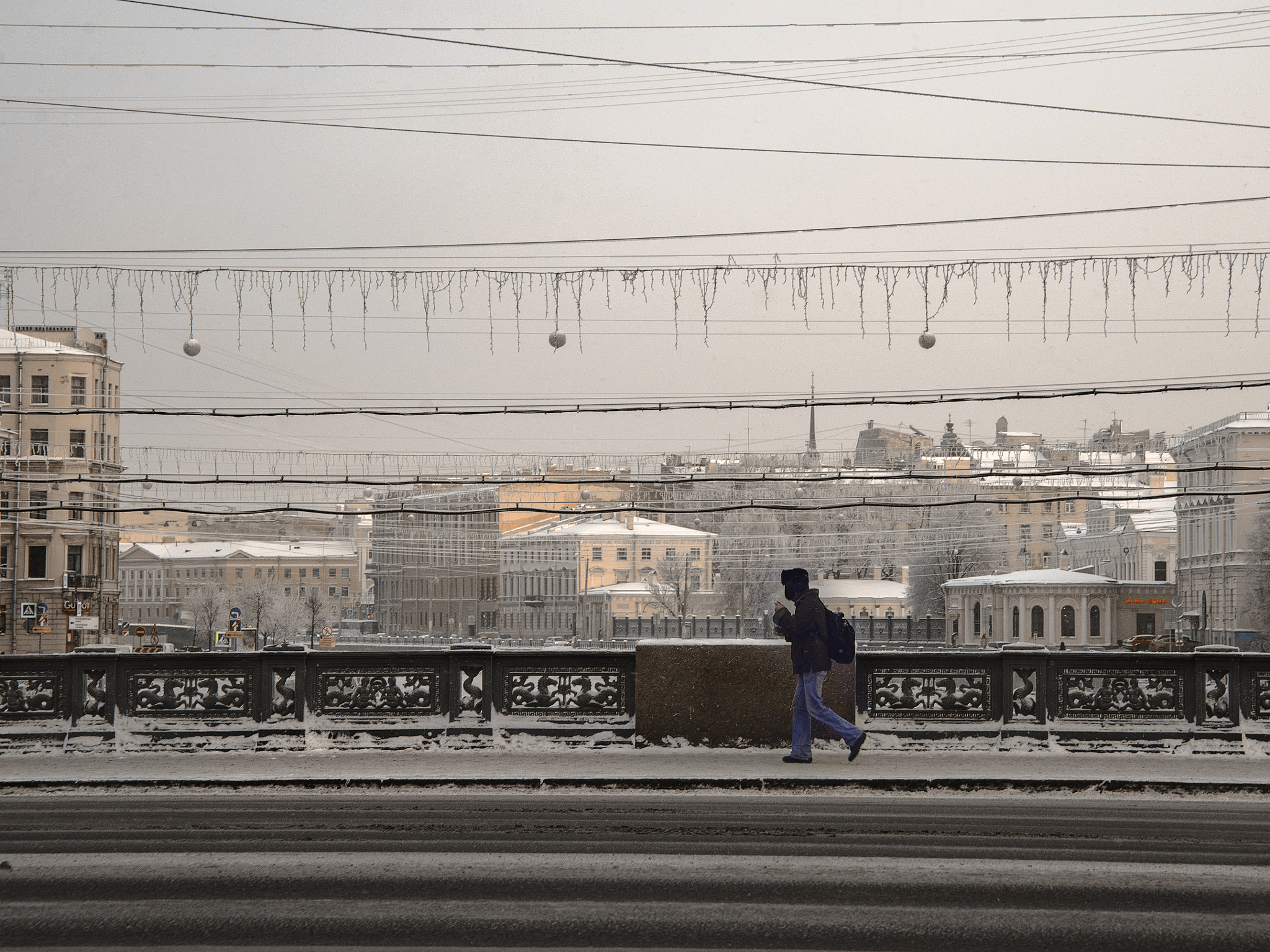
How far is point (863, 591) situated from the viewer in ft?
381

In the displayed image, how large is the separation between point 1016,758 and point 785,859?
18.9ft

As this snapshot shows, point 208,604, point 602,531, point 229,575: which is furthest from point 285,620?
point 602,531

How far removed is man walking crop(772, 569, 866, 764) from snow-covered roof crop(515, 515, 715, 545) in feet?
327

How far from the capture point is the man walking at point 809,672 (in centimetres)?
1266

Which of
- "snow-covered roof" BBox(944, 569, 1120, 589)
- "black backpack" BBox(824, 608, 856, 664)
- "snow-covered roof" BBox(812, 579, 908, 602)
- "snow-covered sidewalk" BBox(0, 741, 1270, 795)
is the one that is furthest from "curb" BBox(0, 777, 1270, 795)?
"snow-covered roof" BBox(812, 579, 908, 602)

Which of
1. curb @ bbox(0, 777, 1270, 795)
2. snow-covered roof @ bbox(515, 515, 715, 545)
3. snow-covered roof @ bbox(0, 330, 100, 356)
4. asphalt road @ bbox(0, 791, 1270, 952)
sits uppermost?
snow-covered roof @ bbox(0, 330, 100, 356)

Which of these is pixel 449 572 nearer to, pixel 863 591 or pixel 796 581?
pixel 863 591

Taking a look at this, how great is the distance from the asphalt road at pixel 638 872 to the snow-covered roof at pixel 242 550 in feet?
461

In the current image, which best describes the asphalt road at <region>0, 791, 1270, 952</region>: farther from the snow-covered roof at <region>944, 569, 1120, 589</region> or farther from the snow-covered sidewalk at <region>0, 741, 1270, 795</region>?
the snow-covered roof at <region>944, 569, 1120, 589</region>

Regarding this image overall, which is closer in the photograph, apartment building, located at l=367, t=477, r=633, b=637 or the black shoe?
the black shoe

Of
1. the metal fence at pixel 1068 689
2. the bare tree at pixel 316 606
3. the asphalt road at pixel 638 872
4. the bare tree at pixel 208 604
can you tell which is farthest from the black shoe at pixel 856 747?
the bare tree at pixel 208 604

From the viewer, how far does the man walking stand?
12.7m

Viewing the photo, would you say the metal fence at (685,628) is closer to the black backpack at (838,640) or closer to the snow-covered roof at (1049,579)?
the snow-covered roof at (1049,579)

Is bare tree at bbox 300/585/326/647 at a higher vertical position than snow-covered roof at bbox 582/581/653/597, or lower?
lower
